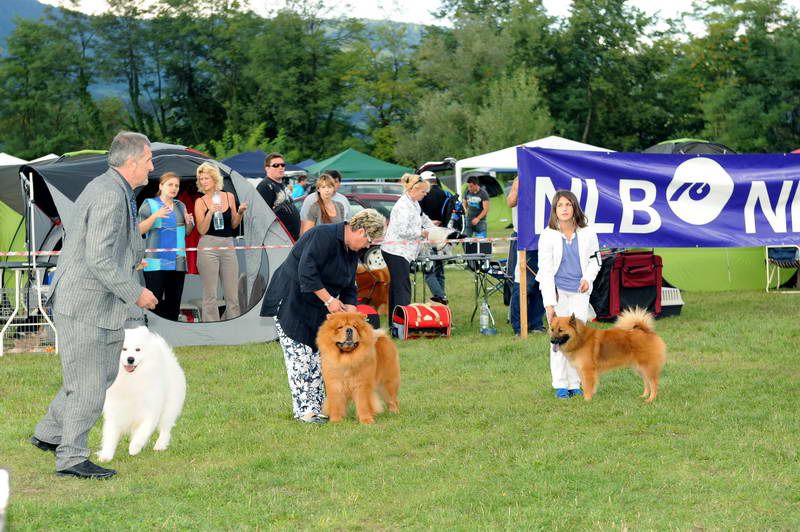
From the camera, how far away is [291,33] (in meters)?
56.5

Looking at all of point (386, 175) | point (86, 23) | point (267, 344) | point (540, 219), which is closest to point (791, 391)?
point (540, 219)

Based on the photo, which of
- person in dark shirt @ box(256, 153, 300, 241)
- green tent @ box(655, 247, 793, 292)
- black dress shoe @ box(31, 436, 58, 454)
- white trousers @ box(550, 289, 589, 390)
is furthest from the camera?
green tent @ box(655, 247, 793, 292)

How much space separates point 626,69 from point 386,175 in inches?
1119

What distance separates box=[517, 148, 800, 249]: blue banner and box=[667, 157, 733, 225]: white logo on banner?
0.03ft

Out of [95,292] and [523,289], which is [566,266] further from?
[95,292]

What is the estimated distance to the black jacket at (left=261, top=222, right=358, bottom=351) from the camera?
235 inches

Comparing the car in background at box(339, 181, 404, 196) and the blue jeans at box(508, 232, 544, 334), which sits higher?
the car in background at box(339, 181, 404, 196)

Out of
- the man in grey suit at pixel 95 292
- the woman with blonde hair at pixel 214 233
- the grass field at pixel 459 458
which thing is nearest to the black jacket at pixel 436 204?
the woman with blonde hair at pixel 214 233

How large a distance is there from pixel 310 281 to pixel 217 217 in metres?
3.70

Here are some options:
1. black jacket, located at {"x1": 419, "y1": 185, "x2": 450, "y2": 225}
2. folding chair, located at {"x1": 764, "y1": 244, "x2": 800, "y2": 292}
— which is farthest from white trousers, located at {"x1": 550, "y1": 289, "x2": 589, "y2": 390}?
folding chair, located at {"x1": 764, "y1": 244, "x2": 800, "y2": 292}

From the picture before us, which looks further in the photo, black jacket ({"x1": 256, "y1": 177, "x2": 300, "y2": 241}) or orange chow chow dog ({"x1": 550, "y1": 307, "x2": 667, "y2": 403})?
black jacket ({"x1": 256, "y1": 177, "x2": 300, "y2": 241})

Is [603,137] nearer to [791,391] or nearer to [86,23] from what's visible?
[86,23]

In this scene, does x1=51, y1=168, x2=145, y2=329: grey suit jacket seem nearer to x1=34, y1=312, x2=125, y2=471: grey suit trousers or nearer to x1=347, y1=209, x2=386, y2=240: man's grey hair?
x1=34, y1=312, x2=125, y2=471: grey suit trousers

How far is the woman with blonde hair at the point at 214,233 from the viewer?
9312mm
